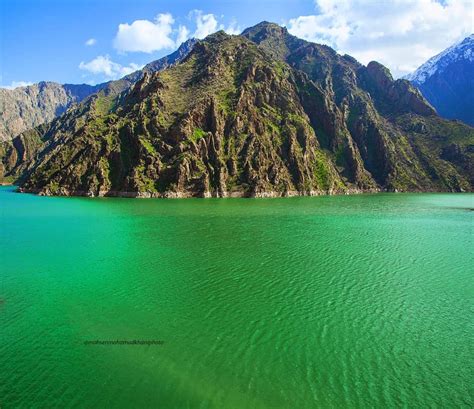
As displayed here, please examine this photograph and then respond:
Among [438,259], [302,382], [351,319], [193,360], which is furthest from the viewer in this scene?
[438,259]

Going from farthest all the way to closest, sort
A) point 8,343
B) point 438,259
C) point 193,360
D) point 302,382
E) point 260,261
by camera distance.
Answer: point 438,259 → point 260,261 → point 8,343 → point 193,360 → point 302,382

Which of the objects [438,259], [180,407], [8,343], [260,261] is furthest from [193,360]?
[438,259]

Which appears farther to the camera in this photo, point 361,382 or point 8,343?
point 8,343

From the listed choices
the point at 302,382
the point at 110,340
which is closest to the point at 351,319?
the point at 302,382

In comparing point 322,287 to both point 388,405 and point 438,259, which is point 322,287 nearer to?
point 388,405

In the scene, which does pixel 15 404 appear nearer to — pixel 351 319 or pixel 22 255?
pixel 351 319

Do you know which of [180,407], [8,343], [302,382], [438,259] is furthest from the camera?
[438,259]
